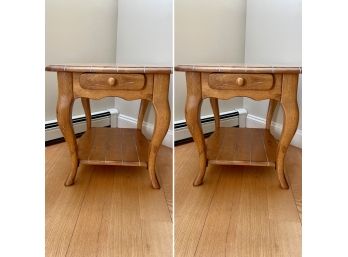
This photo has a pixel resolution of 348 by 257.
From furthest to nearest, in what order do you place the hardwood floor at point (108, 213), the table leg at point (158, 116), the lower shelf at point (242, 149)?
the lower shelf at point (242, 149) < the table leg at point (158, 116) < the hardwood floor at point (108, 213)

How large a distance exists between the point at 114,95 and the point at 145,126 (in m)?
0.18

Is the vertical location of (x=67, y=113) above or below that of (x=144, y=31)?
below

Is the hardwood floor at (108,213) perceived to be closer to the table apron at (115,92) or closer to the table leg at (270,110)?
the table apron at (115,92)

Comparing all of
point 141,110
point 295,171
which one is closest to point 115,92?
point 141,110

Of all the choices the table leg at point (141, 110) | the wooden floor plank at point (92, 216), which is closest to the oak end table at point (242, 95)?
the table leg at point (141, 110)

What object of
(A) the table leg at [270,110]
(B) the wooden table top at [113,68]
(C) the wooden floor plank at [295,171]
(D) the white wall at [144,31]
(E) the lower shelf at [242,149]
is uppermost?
(D) the white wall at [144,31]

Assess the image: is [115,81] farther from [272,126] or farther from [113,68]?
[272,126]

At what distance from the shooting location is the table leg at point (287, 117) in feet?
3.02

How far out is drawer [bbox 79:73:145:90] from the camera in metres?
0.85

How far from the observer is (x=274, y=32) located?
0.92m

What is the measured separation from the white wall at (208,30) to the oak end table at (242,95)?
0.04 m

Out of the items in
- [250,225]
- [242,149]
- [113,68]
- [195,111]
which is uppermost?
[113,68]

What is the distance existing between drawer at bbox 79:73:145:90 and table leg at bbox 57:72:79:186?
0.06m
